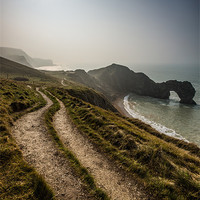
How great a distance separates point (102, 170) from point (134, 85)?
450 feet

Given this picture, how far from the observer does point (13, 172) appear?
6.90 m

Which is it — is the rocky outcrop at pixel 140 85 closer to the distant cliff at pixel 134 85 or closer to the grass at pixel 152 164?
the distant cliff at pixel 134 85

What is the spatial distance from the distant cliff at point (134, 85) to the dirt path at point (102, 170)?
96.2 metres

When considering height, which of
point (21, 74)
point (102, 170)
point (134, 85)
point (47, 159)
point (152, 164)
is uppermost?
point (21, 74)

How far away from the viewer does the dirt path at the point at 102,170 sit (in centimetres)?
717

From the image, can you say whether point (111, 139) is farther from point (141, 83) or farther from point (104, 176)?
point (141, 83)

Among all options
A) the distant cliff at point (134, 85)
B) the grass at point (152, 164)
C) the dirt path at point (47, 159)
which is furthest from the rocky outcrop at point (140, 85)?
the dirt path at point (47, 159)

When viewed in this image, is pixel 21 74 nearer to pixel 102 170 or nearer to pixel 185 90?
pixel 102 170

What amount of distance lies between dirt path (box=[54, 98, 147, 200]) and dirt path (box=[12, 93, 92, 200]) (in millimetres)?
1488

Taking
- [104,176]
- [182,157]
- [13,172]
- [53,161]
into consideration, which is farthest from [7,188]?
[182,157]

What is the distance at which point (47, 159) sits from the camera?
912cm

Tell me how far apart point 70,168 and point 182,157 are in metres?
11.4

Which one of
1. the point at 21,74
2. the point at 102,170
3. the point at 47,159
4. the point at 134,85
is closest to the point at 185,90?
the point at 134,85

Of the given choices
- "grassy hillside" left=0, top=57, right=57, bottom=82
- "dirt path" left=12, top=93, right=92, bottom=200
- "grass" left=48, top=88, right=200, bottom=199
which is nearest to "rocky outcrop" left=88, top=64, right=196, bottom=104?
"grassy hillside" left=0, top=57, right=57, bottom=82
